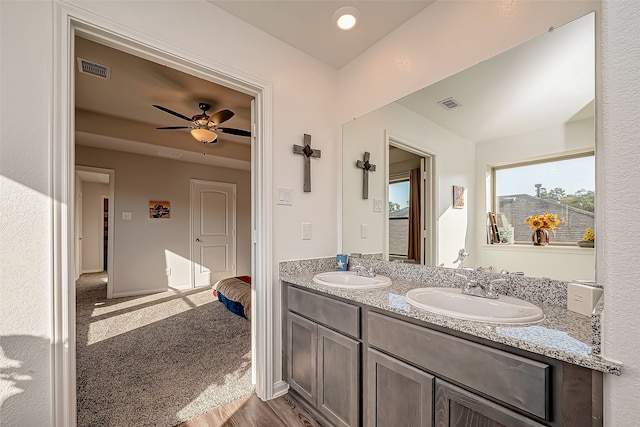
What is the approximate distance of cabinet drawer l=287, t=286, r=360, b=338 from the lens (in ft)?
4.73

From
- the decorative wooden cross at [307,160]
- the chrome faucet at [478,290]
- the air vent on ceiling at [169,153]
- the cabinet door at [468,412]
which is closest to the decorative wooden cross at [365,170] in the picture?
the decorative wooden cross at [307,160]

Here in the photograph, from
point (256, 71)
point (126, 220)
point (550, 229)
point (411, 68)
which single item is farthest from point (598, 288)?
point (126, 220)

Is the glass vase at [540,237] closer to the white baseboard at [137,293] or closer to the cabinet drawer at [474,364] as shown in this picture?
the cabinet drawer at [474,364]

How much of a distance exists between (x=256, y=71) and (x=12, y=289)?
1709 mm

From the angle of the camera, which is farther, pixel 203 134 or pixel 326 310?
pixel 203 134

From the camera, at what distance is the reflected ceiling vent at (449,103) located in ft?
5.55

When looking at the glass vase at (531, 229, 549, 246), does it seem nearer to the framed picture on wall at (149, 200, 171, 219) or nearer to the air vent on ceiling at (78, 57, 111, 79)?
the air vent on ceiling at (78, 57, 111, 79)

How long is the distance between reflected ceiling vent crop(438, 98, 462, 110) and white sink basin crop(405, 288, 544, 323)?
1.07 metres

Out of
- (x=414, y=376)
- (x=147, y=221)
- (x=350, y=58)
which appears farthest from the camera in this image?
(x=147, y=221)

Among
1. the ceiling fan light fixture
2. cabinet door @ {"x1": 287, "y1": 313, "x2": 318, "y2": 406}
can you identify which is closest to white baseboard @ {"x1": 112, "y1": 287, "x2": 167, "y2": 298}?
the ceiling fan light fixture

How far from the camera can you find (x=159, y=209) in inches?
190

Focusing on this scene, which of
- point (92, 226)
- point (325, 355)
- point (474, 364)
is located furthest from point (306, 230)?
point (92, 226)

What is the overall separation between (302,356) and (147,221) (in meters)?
4.08

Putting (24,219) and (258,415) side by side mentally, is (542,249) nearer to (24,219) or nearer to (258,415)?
(258,415)
